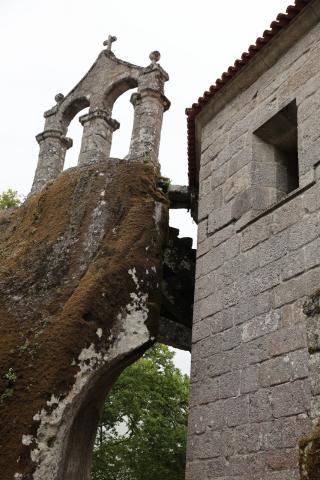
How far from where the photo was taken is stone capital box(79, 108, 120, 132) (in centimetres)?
779

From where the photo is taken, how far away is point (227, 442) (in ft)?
13.9

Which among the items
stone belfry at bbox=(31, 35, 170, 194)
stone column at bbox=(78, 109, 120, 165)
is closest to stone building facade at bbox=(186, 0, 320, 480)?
stone belfry at bbox=(31, 35, 170, 194)

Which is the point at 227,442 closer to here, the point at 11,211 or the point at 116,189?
the point at 116,189

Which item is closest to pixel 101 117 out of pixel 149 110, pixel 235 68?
pixel 149 110

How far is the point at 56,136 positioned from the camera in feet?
27.3

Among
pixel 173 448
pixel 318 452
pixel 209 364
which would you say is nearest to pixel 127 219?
pixel 209 364

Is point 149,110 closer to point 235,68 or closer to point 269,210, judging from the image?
point 235,68

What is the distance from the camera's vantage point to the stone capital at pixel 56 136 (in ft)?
27.3

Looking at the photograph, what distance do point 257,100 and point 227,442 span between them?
339cm

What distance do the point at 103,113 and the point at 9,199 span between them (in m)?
7.86

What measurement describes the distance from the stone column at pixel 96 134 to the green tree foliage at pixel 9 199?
7132mm

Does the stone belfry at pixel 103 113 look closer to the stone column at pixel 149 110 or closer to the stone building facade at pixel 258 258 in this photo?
the stone column at pixel 149 110

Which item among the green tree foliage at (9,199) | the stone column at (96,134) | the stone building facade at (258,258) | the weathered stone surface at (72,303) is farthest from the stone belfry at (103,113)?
the green tree foliage at (9,199)

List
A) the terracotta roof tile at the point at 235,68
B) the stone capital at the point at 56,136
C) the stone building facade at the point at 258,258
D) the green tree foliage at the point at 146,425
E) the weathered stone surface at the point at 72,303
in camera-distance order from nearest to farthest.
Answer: the stone building facade at the point at 258,258, the weathered stone surface at the point at 72,303, the terracotta roof tile at the point at 235,68, the stone capital at the point at 56,136, the green tree foliage at the point at 146,425
